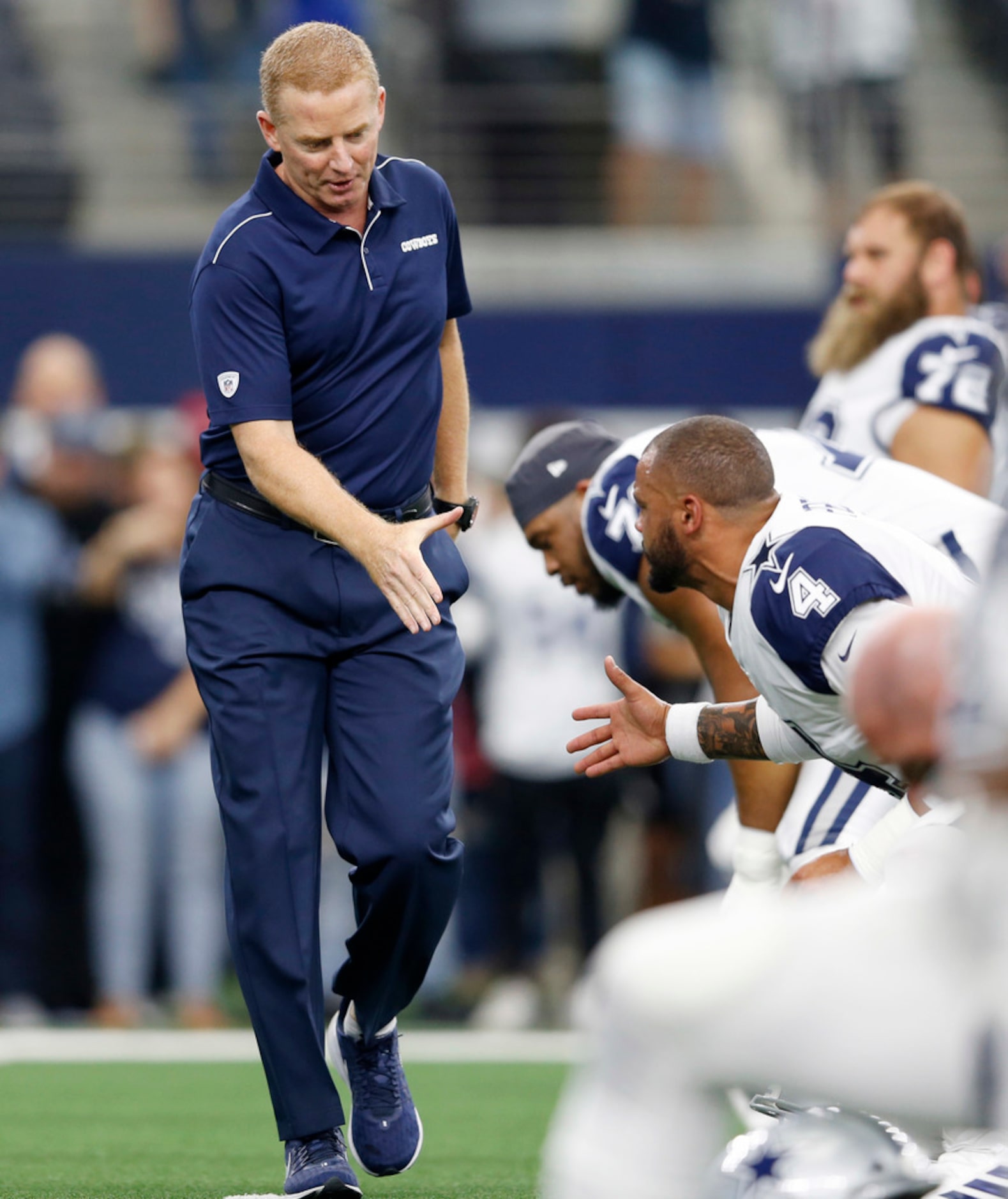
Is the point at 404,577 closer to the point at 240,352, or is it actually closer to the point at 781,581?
the point at 240,352

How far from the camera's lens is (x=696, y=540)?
4.28m

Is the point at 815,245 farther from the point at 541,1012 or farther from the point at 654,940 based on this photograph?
the point at 654,940

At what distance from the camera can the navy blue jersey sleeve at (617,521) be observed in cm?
509

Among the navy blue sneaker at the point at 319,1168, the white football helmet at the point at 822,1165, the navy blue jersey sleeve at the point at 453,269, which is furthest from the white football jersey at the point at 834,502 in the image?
the white football helmet at the point at 822,1165

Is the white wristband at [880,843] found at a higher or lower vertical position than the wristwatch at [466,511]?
lower

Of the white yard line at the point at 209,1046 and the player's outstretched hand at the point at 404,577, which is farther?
the white yard line at the point at 209,1046

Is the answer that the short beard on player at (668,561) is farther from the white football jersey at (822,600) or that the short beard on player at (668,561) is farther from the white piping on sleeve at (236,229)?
the white piping on sleeve at (236,229)

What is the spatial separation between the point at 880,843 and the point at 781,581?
947 millimetres

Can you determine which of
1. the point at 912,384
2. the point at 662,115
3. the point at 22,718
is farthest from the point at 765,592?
the point at 662,115

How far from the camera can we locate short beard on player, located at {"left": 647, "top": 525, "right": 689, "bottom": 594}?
14.1 feet

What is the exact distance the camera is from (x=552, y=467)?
5.48 metres

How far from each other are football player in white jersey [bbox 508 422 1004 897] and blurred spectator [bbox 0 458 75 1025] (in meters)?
4.00

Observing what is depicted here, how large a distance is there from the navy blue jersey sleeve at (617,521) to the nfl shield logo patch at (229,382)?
108cm

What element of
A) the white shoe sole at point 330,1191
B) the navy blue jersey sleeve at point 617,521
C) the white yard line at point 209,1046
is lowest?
the white yard line at point 209,1046
